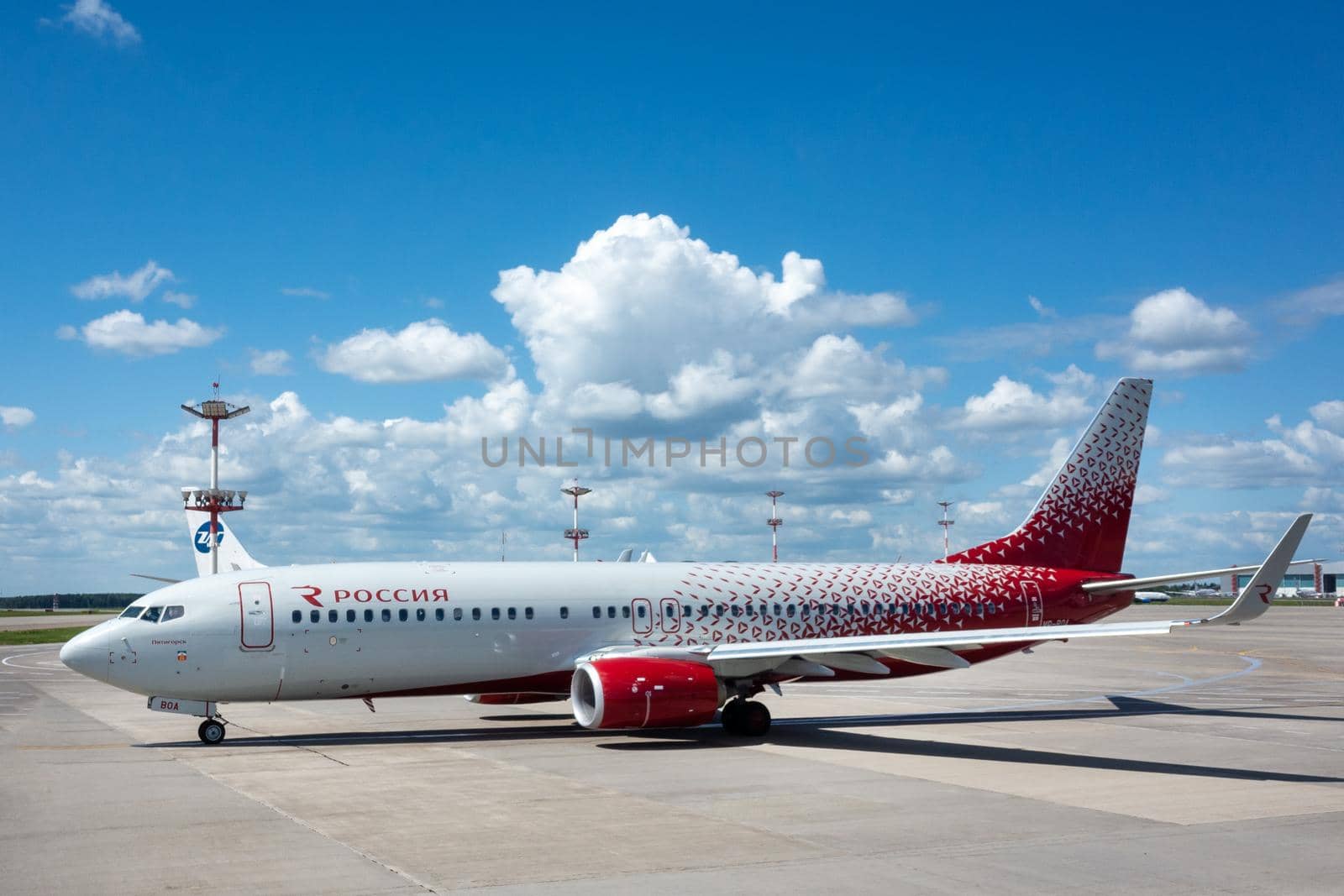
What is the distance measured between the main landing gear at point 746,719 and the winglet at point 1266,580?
9.35 metres

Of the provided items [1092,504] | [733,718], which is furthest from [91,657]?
[1092,504]

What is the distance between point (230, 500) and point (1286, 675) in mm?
66775

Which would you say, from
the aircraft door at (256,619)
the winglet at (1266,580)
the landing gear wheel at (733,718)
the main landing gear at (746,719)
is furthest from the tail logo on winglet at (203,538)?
the winglet at (1266,580)

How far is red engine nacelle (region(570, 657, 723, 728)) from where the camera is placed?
23.4m

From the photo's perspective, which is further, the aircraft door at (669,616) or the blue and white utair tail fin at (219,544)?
the blue and white utair tail fin at (219,544)

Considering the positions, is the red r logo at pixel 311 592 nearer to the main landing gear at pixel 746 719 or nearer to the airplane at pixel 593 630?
the airplane at pixel 593 630

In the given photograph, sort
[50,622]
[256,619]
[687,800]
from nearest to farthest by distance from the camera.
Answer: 1. [687,800]
2. [256,619]
3. [50,622]

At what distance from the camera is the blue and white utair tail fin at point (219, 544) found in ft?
245

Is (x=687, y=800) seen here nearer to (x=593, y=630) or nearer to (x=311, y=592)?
(x=593, y=630)

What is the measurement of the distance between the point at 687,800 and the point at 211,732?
1167 centimetres

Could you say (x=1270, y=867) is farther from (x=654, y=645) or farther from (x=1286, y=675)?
(x=1286, y=675)

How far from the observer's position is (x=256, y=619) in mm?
24094

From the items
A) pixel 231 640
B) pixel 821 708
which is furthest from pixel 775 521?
pixel 231 640

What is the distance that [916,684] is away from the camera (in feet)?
132
